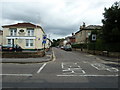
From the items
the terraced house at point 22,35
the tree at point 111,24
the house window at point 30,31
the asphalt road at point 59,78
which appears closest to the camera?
the asphalt road at point 59,78

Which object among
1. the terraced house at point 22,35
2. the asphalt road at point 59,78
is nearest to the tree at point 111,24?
the asphalt road at point 59,78

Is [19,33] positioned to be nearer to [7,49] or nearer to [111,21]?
[7,49]

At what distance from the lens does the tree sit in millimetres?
23422

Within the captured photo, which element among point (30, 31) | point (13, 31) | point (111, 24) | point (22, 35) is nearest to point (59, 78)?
point (111, 24)

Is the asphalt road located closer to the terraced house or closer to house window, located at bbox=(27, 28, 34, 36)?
the terraced house

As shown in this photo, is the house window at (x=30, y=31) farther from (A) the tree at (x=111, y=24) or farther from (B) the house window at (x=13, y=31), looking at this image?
(A) the tree at (x=111, y=24)

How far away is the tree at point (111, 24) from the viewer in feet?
76.8

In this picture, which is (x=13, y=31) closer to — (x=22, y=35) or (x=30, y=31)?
(x=22, y=35)

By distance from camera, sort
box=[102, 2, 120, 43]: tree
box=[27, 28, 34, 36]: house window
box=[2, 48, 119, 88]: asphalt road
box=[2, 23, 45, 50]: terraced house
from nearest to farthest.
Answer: box=[2, 48, 119, 88]: asphalt road, box=[102, 2, 120, 43]: tree, box=[2, 23, 45, 50]: terraced house, box=[27, 28, 34, 36]: house window

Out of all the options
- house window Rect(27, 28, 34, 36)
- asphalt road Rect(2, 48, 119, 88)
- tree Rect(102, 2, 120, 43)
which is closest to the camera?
asphalt road Rect(2, 48, 119, 88)

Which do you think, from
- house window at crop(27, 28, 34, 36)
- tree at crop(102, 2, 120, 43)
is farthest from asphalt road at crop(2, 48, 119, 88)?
house window at crop(27, 28, 34, 36)

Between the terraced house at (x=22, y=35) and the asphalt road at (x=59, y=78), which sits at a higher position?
the terraced house at (x=22, y=35)

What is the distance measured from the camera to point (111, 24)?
78.9 feet

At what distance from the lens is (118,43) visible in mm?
23922
